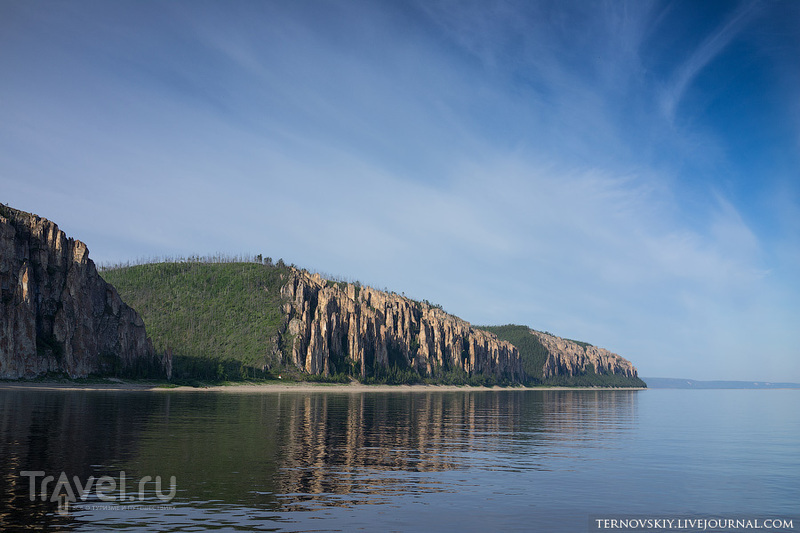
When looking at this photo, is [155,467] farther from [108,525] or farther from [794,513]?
[794,513]

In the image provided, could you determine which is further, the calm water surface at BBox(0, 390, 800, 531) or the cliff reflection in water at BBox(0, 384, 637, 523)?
the cliff reflection in water at BBox(0, 384, 637, 523)

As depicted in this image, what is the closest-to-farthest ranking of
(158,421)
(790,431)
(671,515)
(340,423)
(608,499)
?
(671,515)
(608,499)
(158,421)
(340,423)
(790,431)

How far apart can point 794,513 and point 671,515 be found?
7.64m

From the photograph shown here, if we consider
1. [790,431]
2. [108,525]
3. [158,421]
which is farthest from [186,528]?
[790,431]

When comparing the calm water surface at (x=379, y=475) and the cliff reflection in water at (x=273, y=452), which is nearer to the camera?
the calm water surface at (x=379, y=475)

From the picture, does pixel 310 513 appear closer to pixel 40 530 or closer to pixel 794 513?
pixel 40 530

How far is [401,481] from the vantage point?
37.2 meters

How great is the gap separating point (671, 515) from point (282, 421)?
5868cm

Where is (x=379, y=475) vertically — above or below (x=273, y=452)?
above

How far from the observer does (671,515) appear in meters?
30.5

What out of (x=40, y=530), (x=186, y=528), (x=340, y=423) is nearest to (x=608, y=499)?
(x=186, y=528)

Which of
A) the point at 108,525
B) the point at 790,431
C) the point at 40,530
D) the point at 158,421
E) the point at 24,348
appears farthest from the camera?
the point at 24,348

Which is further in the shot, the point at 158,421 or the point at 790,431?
the point at 790,431

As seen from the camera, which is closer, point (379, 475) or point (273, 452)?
point (379, 475)
